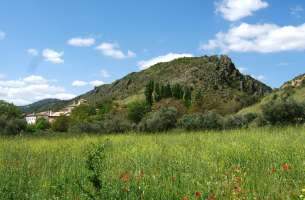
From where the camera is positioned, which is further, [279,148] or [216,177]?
[279,148]

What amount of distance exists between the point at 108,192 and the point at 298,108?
2227 cm

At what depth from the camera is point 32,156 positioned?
9750 mm

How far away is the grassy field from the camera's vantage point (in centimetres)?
568

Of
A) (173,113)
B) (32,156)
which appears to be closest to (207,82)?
(173,113)

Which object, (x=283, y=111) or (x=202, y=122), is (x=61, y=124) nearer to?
(x=202, y=122)

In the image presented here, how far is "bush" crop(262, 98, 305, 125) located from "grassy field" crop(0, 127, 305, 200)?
47.4 feet

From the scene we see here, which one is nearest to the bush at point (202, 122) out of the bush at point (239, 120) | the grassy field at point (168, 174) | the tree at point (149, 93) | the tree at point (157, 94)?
the bush at point (239, 120)

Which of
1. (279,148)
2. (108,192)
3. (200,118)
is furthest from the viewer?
(200,118)

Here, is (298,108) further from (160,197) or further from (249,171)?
(160,197)

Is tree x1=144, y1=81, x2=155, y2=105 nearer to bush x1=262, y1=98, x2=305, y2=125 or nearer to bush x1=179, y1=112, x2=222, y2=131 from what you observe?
bush x1=179, y1=112, x2=222, y2=131

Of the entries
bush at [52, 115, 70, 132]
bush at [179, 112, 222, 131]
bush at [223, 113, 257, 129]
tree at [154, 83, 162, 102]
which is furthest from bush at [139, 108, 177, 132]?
tree at [154, 83, 162, 102]

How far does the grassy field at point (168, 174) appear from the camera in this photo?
5.68 meters

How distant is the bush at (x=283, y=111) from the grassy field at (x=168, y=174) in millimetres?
14455

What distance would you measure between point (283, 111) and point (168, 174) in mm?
18631
